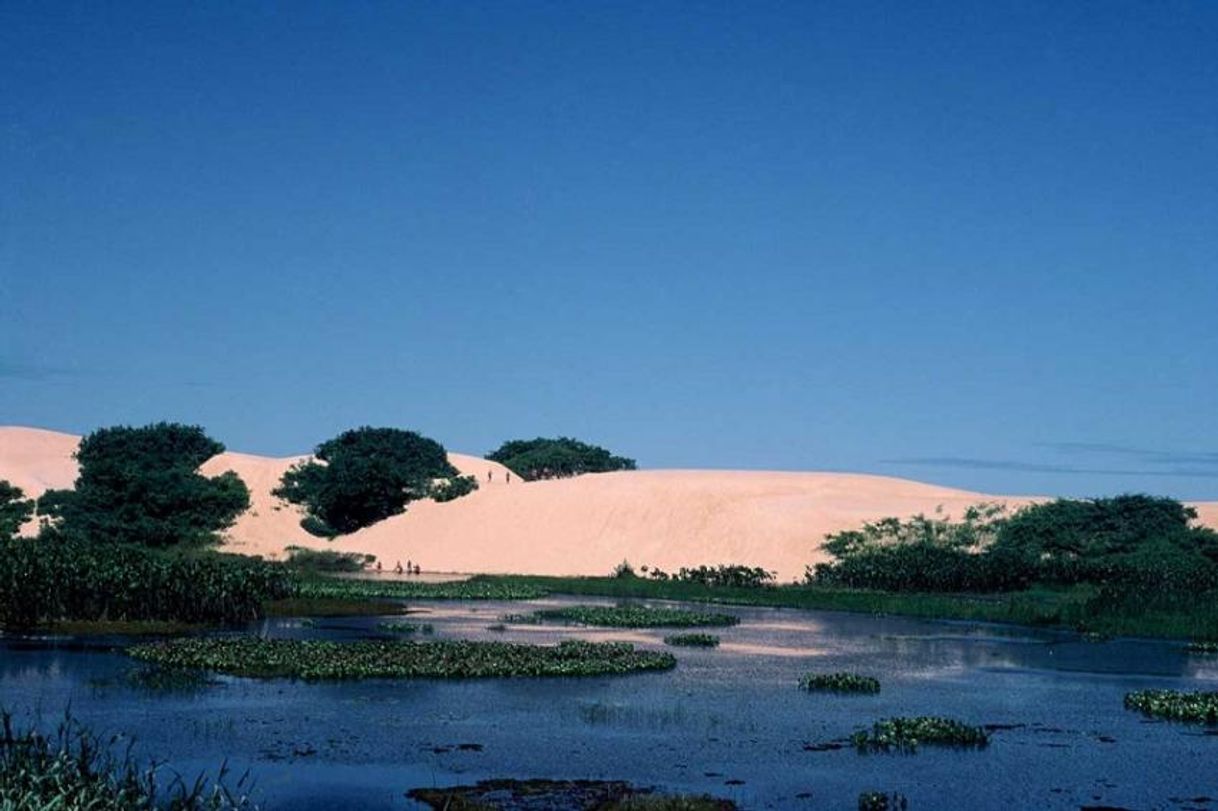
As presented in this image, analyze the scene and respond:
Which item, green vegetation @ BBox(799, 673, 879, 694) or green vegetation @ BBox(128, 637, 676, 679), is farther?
green vegetation @ BBox(128, 637, 676, 679)

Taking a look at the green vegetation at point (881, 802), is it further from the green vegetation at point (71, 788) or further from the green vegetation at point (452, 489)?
the green vegetation at point (452, 489)

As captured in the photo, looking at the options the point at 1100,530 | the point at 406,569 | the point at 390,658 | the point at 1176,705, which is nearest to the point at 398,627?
the point at 390,658

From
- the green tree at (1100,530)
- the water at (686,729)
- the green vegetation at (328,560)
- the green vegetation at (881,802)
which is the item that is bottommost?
the green vegetation at (881,802)

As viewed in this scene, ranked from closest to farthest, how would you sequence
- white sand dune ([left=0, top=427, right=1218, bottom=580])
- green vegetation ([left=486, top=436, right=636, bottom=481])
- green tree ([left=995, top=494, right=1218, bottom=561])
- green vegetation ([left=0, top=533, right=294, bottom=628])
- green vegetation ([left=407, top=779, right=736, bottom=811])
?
1. green vegetation ([left=407, top=779, right=736, bottom=811])
2. green vegetation ([left=0, top=533, right=294, bottom=628])
3. green tree ([left=995, top=494, right=1218, bottom=561])
4. white sand dune ([left=0, top=427, right=1218, bottom=580])
5. green vegetation ([left=486, top=436, right=636, bottom=481])

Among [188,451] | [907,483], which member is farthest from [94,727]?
[907,483]

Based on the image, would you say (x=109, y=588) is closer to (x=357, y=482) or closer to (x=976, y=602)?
(x=976, y=602)

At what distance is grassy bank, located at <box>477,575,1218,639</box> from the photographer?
5053cm

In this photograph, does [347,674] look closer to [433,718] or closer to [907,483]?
[433,718]

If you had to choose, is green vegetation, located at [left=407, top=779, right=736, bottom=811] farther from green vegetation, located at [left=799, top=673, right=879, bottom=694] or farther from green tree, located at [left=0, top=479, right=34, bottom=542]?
green tree, located at [left=0, top=479, right=34, bottom=542]

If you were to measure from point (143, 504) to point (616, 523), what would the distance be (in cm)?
2989

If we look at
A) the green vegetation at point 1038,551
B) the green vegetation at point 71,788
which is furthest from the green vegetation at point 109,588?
the green vegetation at point 1038,551

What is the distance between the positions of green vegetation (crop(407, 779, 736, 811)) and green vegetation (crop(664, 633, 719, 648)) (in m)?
22.7

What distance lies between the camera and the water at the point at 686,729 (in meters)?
21.9

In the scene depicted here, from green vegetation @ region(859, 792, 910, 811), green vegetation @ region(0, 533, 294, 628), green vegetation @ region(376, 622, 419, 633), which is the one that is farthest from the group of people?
green vegetation @ region(859, 792, 910, 811)
